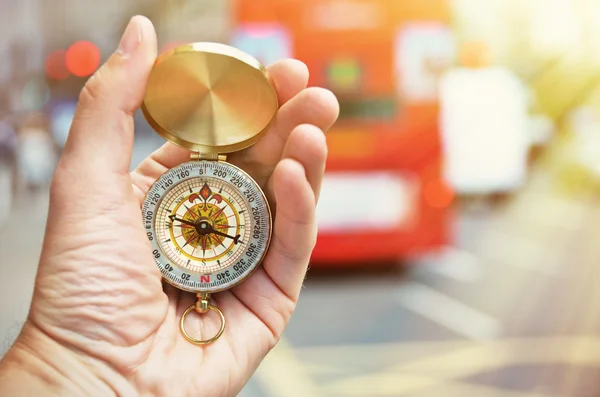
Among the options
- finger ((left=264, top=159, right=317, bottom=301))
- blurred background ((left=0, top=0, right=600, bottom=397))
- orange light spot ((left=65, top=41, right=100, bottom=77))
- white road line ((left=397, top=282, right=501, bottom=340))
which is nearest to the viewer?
finger ((left=264, top=159, right=317, bottom=301))

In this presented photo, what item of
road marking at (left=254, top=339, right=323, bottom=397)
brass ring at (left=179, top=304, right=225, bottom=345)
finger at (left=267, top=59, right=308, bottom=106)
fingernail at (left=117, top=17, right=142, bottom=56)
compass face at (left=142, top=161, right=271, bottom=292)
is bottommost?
road marking at (left=254, top=339, right=323, bottom=397)

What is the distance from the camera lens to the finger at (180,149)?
1295 mm

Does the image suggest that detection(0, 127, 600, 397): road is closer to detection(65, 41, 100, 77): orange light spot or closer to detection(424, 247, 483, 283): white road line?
detection(424, 247, 483, 283): white road line

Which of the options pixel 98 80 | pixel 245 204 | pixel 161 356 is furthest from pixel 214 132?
pixel 161 356

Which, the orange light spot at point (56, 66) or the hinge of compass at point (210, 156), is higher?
the hinge of compass at point (210, 156)

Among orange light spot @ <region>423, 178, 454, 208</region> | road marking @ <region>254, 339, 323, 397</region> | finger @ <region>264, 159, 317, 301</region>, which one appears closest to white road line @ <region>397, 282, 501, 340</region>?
orange light spot @ <region>423, 178, 454, 208</region>

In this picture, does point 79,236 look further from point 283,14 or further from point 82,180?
point 283,14

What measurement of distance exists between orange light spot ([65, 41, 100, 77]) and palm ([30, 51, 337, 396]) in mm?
4617

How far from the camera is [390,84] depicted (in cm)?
417

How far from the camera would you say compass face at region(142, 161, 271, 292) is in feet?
4.29

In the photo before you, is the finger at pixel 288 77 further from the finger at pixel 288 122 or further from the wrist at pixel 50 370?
the wrist at pixel 50 370

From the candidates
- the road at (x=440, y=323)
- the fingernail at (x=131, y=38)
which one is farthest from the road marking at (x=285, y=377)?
the fingernail at (x=131, y=38)

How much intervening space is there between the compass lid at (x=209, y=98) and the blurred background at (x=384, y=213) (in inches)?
21.3

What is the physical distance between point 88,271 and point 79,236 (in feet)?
0.20
